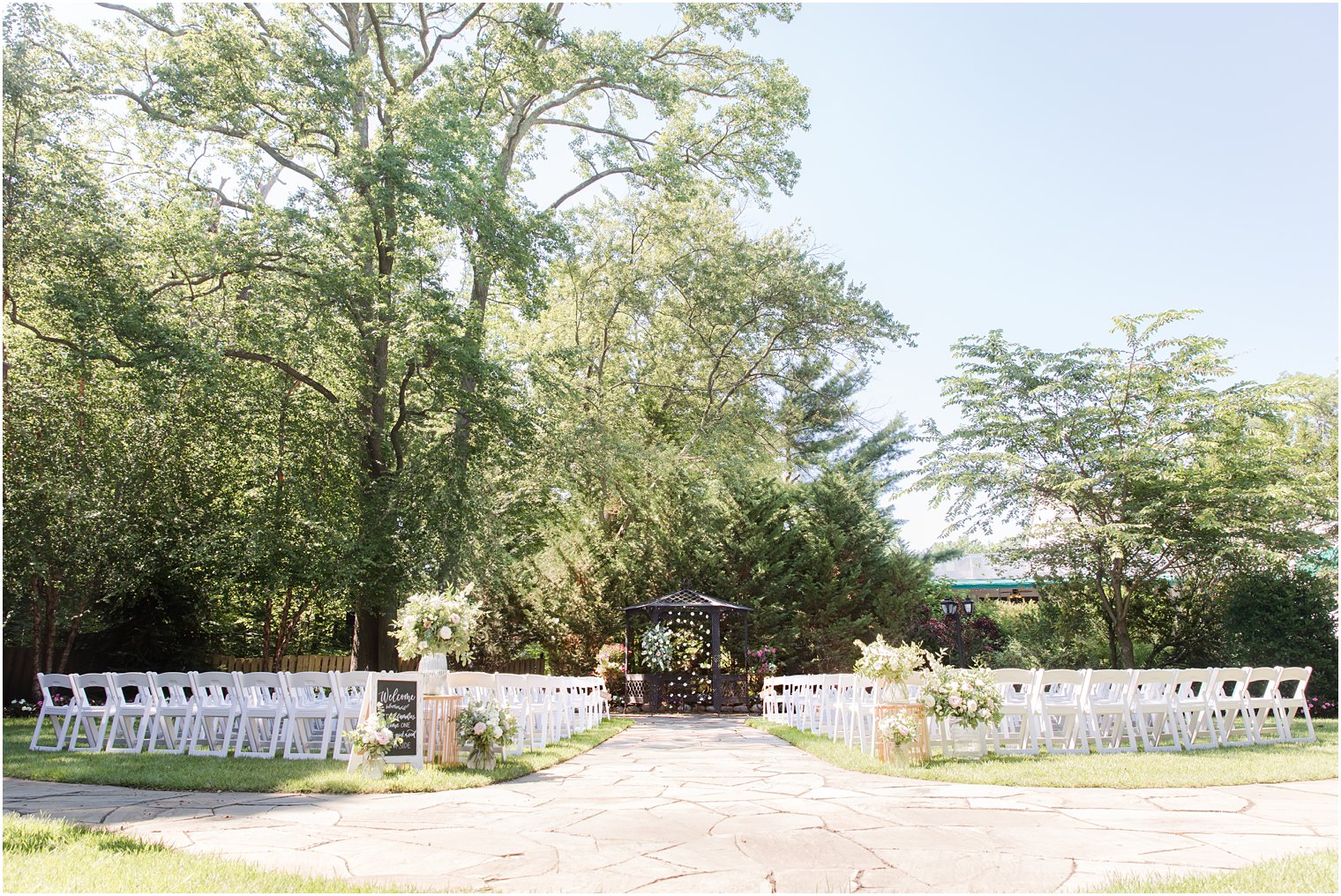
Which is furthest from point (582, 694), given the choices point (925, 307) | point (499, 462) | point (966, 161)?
point (925, 307)

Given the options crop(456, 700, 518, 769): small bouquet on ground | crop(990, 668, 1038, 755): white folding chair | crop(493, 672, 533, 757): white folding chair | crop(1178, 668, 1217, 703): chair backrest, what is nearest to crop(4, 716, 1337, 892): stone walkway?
crop(456, 700, 518, 769): small bouquet on ground

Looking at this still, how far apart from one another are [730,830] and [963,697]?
12.7ft

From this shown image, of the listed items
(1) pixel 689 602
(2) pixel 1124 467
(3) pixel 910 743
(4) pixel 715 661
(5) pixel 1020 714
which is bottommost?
(3) pixel 910 743

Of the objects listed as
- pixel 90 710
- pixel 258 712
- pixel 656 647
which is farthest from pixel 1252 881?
pixel 656 647

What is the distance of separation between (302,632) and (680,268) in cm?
1247

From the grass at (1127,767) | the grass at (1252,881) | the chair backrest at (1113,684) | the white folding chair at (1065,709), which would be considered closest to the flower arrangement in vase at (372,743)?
the grass at (1127,767)

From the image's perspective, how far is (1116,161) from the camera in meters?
10.9

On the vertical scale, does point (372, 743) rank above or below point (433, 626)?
below

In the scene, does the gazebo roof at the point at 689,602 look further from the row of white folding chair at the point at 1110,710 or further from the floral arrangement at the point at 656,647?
the row of white folding chair at the point at 1110,710

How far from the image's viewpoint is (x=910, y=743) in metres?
7.92

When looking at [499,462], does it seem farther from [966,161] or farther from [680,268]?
[966,161]

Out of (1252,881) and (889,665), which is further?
(889,665)

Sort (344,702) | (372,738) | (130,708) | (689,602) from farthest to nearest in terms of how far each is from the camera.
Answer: (689,602), (130,708), (344,702), (372,738)

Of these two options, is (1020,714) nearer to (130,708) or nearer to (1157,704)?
(1157,704)
